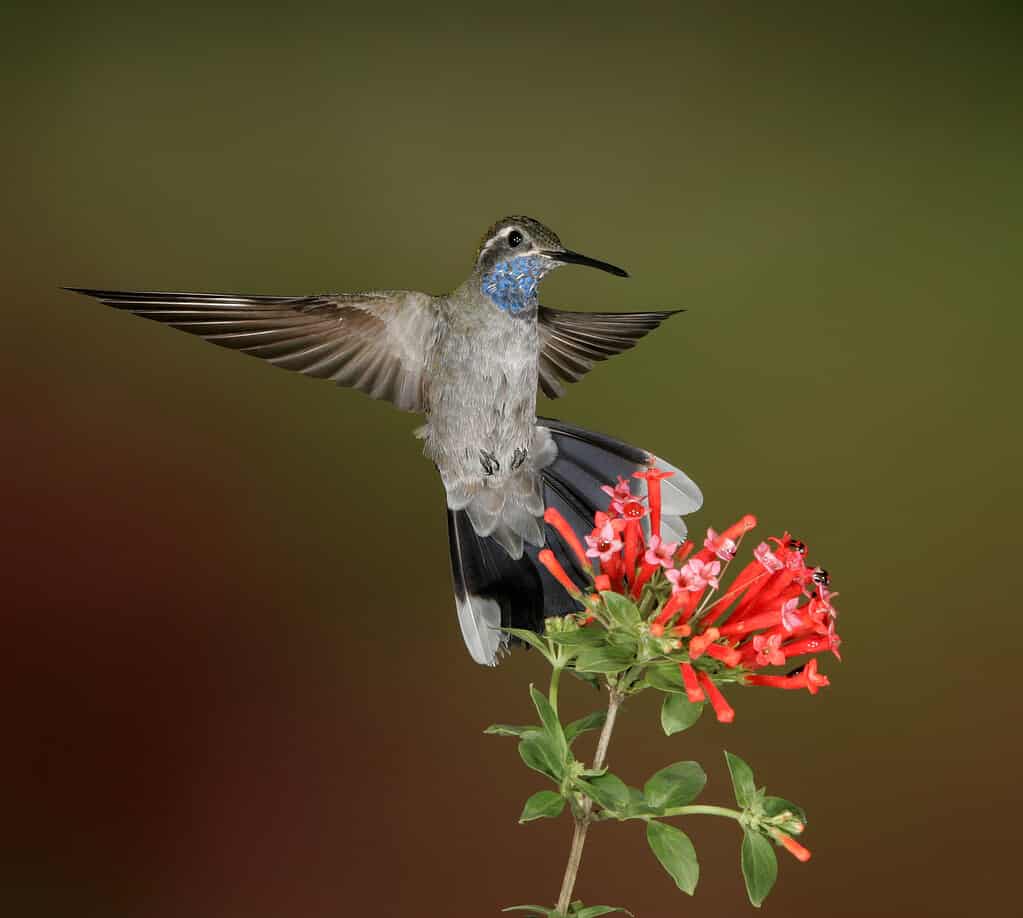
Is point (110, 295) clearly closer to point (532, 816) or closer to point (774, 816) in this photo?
point (532, 816)

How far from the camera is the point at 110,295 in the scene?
705mm

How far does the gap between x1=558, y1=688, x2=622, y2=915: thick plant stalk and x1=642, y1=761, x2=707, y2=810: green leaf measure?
0.14ft

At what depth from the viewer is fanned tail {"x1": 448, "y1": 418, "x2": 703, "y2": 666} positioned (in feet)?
3.15

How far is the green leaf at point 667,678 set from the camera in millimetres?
674

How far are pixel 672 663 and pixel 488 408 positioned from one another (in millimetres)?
373

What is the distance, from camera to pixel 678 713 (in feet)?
2.25

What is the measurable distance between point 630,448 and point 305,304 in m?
0.35

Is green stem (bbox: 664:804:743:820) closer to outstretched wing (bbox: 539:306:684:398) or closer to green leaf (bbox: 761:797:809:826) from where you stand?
green leaf (bbox: 761:797:809:826)

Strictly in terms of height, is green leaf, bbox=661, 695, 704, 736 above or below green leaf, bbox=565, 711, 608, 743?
above

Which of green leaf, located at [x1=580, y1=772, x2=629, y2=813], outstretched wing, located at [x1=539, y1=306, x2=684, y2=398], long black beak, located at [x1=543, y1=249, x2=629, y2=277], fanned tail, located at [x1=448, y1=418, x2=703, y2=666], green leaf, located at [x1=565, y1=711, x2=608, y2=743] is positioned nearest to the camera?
green leaf, located at [x1=580, y1=772, x2=629, y2=813]

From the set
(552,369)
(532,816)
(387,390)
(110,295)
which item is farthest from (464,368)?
(532,816)

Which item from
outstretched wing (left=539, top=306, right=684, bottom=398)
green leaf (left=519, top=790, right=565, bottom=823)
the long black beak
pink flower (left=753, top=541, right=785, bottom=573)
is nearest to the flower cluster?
pink flower (left=753, top=541, right=785, bottom=573)

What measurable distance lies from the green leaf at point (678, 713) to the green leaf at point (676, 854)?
0.21 feet

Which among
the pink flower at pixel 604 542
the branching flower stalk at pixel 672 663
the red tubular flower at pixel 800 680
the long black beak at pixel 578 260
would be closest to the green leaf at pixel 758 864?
the branching flower stalk at pixel 672 663
